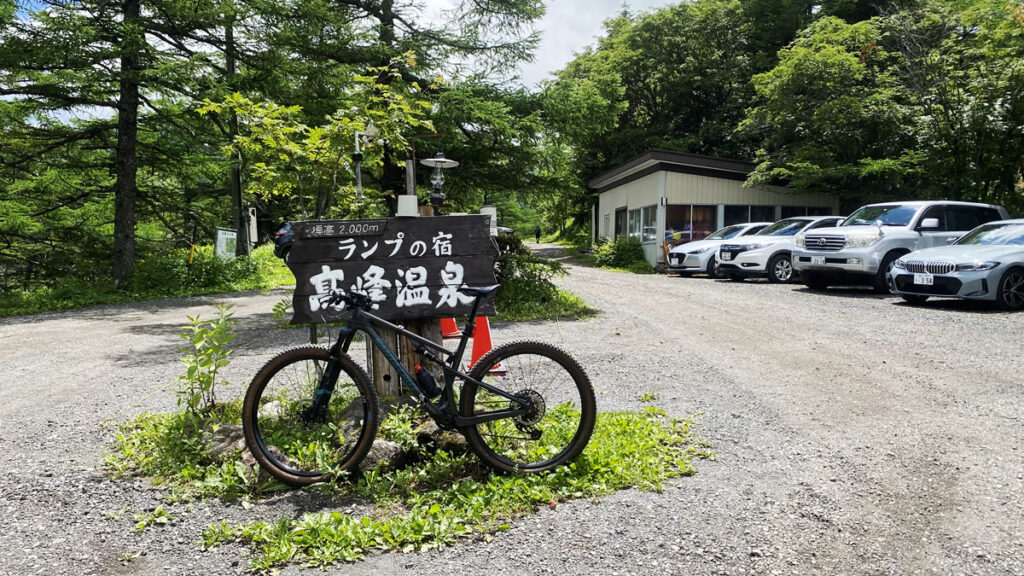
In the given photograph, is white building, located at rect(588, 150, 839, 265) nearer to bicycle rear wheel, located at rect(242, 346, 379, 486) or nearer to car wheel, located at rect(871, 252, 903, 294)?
car wheel, located at rect(871, 252, 903, 294)

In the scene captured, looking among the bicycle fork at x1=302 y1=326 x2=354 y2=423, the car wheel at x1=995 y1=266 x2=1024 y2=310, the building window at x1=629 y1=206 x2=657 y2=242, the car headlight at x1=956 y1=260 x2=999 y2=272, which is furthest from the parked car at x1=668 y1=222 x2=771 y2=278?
the bicycle fork at x1=302 y1=326 x2=354 y2=423

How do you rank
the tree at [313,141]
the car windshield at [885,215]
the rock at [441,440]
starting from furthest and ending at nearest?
the car windshield at [885,215], the tree at [313,141], the rock at [441,440]

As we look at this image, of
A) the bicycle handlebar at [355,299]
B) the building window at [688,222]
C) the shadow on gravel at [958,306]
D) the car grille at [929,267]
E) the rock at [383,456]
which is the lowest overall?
the rock at [383,456]

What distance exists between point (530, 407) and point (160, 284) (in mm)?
13575

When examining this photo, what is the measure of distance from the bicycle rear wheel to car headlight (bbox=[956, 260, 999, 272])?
9874 millimetres

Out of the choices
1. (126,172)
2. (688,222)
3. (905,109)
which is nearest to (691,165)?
(688,222)

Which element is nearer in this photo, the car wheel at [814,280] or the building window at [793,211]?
the car wheel at [814,280]

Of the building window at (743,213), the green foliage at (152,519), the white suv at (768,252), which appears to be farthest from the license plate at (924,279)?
the green foliage at (152,519)

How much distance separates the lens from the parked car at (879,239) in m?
11.6

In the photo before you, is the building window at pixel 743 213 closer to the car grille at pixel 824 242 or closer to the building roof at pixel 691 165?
the building roof at pixel 691 165

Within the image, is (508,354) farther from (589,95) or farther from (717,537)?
(589,95)

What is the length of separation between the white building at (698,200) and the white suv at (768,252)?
4241 mm

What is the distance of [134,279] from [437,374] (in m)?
13.0

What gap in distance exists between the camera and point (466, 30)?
Result: 11.2 m
